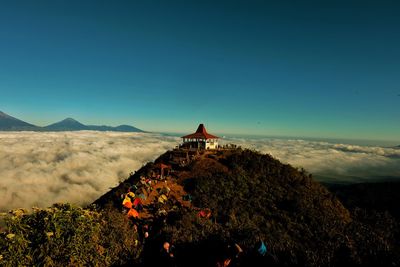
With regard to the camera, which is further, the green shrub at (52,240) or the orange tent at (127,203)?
the orange tent at (127,203)

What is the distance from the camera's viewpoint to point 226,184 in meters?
37.6

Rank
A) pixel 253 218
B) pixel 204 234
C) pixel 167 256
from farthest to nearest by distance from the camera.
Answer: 1. pixel 253 218
2. pixel 204 234
3. pixel 167 256

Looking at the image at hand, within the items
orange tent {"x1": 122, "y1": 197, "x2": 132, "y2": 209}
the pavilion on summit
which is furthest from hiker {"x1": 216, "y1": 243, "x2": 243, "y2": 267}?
the pavilion on summit

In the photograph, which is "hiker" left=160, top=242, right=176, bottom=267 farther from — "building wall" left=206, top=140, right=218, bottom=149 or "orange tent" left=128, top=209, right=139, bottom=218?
"building wall" left=206, top=140, right=218, bottom=149

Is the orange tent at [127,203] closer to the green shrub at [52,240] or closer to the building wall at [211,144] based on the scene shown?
the green shrub at [52,240]

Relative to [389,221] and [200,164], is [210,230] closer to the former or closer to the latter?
[389,221]

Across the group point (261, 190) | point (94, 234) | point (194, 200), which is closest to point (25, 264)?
point (94, 234)

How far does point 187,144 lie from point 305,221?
29320mm

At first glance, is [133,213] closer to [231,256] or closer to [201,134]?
[231,256]

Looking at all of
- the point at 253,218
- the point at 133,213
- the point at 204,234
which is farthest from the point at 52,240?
the point at 253,218

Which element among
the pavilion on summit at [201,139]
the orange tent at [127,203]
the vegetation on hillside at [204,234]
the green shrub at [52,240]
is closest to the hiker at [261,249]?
the vegetation on hillside at [204,234]

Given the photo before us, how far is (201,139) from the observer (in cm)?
5219

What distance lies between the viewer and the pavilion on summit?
169 feet

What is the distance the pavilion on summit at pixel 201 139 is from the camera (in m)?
51.7
